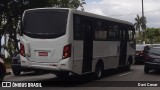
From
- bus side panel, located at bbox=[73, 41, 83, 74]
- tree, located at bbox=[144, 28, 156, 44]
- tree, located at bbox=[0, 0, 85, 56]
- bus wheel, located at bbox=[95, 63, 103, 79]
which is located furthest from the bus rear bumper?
tree, located at bbox=[144, 28, 156, 44]

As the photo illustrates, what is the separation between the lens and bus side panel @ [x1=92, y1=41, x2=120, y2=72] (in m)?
17.9

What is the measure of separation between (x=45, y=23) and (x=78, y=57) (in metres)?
2.03

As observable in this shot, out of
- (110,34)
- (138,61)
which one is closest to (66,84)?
(110,34)

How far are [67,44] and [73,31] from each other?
72 cm

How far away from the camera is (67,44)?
592 inches

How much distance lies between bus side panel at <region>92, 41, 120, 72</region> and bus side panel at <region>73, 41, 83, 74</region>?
1.58m

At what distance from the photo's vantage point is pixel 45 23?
15.7m

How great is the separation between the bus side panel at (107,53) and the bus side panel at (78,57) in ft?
5.18

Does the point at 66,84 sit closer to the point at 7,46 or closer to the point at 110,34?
the point at 110,34

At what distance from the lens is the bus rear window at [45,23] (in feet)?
50.5

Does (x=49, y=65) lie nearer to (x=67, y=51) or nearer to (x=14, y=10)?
(x=67, y=51)

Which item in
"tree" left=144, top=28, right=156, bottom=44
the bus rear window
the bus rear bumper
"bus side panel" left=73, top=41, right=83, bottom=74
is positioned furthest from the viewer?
"tree" left=144, top=28, right=156, bottom=44

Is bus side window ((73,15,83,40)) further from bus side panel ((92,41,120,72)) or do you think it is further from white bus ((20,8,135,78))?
bus side panel ((92,41,120,72))

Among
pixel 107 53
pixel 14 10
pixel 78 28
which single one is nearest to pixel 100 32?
pixel 107 53
